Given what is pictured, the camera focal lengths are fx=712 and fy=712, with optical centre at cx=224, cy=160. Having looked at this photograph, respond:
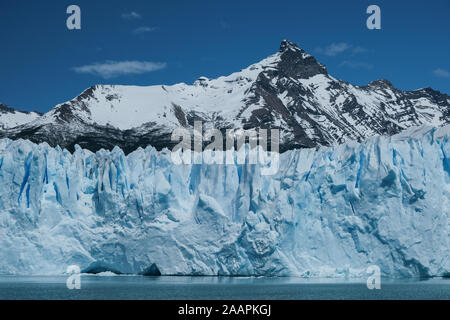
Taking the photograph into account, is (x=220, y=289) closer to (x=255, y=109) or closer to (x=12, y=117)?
(x=255, y=109)

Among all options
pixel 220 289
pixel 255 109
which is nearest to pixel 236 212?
pixel 220 289

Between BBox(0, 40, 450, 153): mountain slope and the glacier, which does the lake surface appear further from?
BBox(0, 40, 450, 153): mountain slope

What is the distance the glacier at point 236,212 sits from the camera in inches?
1080

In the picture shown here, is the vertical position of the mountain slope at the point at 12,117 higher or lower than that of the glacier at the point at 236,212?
higher

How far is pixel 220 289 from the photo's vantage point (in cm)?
2427

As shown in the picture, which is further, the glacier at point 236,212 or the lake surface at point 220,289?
the glacier at point 236,212

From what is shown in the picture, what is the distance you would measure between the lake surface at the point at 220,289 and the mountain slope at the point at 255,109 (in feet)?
210

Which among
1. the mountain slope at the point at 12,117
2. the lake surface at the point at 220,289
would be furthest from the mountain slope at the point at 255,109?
the lake surface at the point at 220,289

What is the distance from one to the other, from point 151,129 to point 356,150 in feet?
270

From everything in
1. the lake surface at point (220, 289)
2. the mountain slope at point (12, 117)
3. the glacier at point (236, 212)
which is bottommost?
the lake surface at point (220, 289)

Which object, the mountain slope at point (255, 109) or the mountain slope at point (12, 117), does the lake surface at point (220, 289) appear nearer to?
the mountain slope at point (255, 109)
